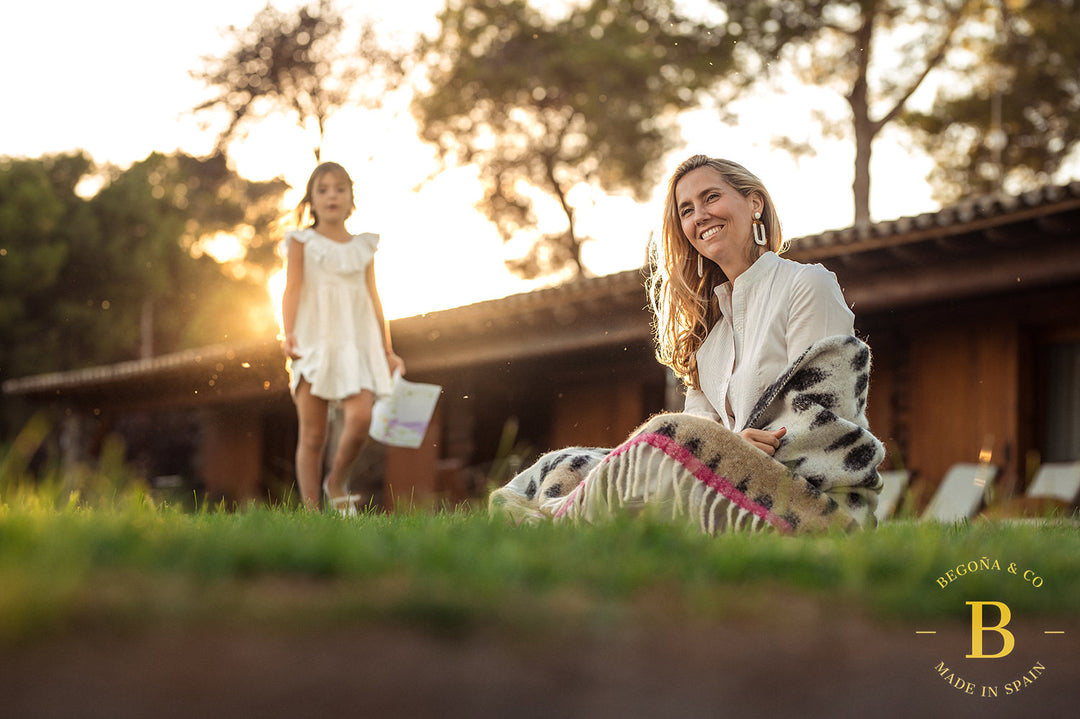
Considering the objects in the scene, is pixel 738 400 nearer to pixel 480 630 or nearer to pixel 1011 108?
pixel 480 630

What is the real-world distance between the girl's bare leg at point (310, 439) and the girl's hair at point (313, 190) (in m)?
0.89

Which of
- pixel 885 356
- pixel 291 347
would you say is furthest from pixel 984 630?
pixel 885 356

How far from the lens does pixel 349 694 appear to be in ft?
3.79

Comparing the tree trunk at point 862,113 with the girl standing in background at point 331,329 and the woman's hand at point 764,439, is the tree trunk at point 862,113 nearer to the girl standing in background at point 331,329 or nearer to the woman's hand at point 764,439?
the girl standing in background at point 331,329

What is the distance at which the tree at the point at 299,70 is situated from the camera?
2502 cm

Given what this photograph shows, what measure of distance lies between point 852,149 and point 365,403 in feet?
53.6

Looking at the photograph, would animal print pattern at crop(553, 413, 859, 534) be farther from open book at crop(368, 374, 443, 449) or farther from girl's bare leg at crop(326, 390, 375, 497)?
open book at crop(368, 374, 443, 449)

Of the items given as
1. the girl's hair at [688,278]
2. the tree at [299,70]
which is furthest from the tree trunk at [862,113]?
the girl's hair at [688,278]

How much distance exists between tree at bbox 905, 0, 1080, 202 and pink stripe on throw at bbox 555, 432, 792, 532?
1853 cm

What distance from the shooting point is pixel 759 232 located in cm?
348

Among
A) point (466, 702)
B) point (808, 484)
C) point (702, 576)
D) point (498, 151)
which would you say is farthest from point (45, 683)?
point (498, 151)

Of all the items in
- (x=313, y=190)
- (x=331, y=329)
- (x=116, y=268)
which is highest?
(x=116, y=268)

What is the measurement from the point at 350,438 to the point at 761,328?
242 centimetres

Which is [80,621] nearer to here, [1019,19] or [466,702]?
[466,702]
